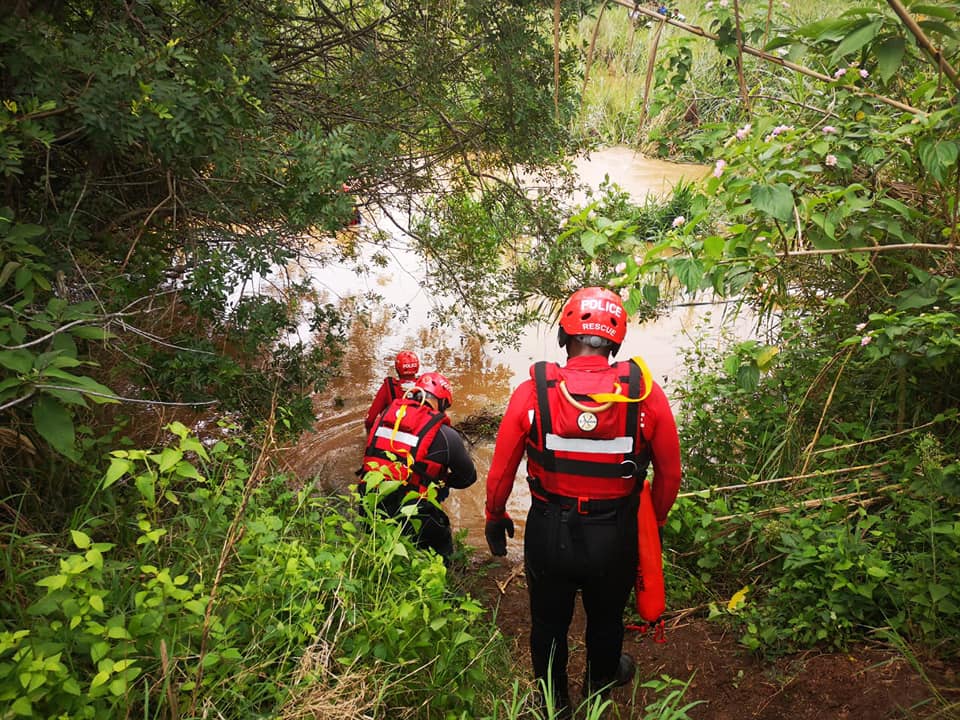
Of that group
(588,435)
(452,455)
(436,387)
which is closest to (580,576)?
(588,435)

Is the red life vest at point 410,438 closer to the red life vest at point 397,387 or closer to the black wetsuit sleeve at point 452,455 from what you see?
the black wetsuit sleeve at point 452,455

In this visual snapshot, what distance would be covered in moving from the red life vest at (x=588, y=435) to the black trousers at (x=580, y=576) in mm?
115

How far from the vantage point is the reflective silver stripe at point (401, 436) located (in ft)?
13.9

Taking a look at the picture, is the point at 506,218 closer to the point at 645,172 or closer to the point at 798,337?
the point at 798,337

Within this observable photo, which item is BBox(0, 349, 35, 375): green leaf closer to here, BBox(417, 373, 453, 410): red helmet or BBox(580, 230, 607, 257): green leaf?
BBox(580, 230, 607, 257): green leaf

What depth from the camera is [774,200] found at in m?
2.33

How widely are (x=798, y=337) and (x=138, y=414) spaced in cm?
448

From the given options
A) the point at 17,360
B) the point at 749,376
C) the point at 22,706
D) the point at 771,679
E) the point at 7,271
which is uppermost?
the point at 7,271

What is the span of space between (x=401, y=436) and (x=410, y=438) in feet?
0.18

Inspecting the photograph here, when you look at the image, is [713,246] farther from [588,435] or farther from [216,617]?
[216,617]

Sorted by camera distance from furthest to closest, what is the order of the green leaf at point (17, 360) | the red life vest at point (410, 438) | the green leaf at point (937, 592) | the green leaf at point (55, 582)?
the red life vest at point (410, 438) < the green leaf at point (937, 592) < the green leaf at point (17, 360) < the green leaf at point (55, 582)

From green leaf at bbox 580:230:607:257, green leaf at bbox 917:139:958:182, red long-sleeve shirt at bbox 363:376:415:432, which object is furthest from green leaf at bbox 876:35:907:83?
red long-sleeve shirt at bbox 363:376:415:432

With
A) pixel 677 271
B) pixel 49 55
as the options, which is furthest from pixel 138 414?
pixel 677 271

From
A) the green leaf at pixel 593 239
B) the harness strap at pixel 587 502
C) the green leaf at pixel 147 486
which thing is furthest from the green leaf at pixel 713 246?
the green leaf at pixel 147 486
